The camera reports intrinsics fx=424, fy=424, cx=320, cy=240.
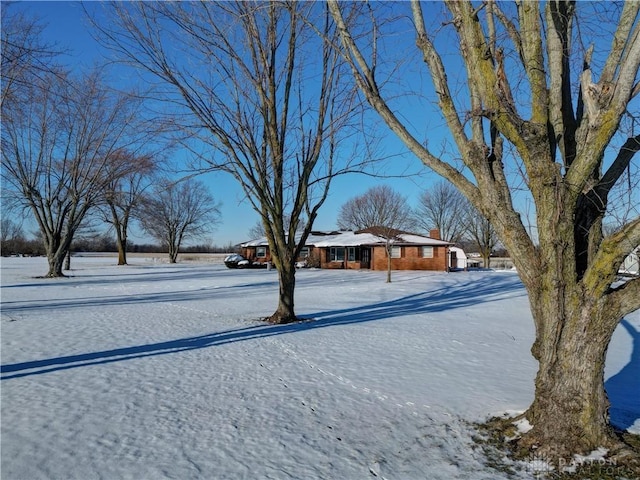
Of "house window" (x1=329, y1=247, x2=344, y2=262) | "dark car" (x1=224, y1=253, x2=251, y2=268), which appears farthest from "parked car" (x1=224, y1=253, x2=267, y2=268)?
"house window" (x1=329, y1=247, x2=344, y2=262)

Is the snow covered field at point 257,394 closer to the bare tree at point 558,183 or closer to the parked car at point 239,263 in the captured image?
the bare tree at point 558,183

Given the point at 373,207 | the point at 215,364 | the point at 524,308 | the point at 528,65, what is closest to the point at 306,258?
the point at 373,207

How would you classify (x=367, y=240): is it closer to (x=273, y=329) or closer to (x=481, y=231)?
(x=481, y=231)

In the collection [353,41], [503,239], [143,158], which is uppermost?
[143,158]

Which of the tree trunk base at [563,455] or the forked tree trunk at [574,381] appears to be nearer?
the tree trunk base at [563,455]

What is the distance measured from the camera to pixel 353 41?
4.68 metres

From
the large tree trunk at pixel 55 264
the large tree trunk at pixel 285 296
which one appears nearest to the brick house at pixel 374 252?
the large tree trunk at pixel 55 264

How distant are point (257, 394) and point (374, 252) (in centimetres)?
3140

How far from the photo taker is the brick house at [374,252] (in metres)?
34.3

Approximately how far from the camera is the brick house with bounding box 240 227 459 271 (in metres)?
34.3

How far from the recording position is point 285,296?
32.9ft

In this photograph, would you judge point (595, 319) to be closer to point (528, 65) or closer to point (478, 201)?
point (478, 201)

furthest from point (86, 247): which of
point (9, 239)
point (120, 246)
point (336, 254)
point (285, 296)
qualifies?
point (285, 296)

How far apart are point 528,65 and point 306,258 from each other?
36272mm
